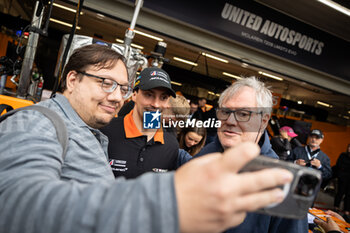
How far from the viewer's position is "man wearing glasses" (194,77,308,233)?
2.87 ft

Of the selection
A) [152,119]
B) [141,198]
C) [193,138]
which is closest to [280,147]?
[193,138]

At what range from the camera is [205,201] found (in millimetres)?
343

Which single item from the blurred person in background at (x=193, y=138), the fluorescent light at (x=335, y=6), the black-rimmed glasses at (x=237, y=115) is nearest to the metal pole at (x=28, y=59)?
the blurred person in background at (x=193, y=138)

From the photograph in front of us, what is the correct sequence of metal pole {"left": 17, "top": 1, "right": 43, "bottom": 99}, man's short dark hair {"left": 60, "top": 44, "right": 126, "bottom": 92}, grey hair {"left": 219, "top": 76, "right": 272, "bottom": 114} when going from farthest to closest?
metal pole {"left": 17, "top": 1, "right": 43, "bottom": 99} < grey hair {"left": 219, "top": 76, "right": 272, "bottom": 114} < man's short dark hair {"left": 60, "top": 44, "right": 126, "bottom": 92}

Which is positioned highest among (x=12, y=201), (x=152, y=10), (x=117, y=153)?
(x=152, y=10)

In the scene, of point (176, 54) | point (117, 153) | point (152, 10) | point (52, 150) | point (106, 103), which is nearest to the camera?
point (52, 150)

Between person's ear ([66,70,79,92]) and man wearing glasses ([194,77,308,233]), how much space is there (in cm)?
63

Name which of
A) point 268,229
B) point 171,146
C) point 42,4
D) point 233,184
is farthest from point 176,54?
point 233,184

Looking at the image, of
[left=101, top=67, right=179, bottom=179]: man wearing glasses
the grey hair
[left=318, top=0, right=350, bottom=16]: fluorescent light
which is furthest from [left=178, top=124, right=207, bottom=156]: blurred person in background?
[left=318, top=0, right=350, bottom=16]: fluorescent light

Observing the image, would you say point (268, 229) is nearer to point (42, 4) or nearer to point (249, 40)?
point (42, 4)

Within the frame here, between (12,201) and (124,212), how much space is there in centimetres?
21

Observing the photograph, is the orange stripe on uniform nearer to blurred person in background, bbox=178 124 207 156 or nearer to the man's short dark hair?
the man's short dark hair

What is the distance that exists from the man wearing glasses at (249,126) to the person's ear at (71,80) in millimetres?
633

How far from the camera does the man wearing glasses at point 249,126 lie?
2.87 ft
